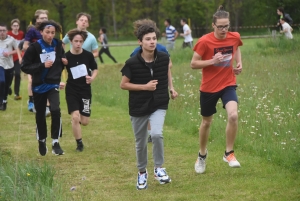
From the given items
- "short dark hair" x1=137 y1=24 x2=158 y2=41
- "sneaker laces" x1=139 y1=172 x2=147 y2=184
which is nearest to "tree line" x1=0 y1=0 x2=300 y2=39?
"short dark hair" x1=137 y1=24 x2=158 y2=41

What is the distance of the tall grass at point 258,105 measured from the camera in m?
9.79

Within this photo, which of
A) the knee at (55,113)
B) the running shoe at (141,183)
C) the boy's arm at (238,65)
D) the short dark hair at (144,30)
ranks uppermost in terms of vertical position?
the short dark hair at (144,30)

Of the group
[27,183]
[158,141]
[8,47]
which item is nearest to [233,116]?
[158,141]

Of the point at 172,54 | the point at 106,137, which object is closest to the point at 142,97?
the point at 106,137

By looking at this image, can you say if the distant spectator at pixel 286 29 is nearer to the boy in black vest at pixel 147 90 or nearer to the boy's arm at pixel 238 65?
the boy's arm at pixel 238 65

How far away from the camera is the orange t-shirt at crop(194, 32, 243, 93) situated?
8.49 metres

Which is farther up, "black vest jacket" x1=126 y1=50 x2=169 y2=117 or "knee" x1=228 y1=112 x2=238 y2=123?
"black vest jacket" x1=126 y1=50 x2=169 y2=117

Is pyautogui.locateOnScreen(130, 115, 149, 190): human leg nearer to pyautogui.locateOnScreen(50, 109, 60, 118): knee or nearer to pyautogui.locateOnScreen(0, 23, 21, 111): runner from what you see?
pyautogui.locateOnScreen(50, 109, 60, 118): knee

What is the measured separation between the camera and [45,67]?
397 inches

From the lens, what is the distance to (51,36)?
33.4 ft

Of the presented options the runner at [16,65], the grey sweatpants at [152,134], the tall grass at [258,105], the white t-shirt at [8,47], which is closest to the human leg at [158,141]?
the grey sweatpants at [152,134]

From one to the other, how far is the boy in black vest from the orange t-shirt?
62 cm

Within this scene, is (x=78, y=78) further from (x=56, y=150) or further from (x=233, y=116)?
(x=233, y=116)

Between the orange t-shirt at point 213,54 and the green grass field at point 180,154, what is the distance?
3.60ft
